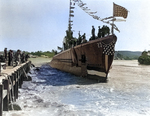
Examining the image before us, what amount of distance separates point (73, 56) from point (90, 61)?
382cm

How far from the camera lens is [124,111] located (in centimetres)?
935

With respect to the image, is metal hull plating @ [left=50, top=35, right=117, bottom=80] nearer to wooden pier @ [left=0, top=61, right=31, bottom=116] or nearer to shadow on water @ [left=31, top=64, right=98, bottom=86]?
shadow on water @ [left=31, top=64, right=98, bottom=86]

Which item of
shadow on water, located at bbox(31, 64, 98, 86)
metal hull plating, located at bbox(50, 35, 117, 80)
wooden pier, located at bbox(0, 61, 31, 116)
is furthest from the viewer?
metal hull plating, located at bbox(50, 35, 117, 80)

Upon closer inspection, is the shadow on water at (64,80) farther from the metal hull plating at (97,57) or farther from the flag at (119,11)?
the flag at (119,11)

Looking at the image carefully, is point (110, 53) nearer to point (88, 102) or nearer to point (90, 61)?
point (90, 61)

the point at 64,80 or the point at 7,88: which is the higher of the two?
the point at 7,88

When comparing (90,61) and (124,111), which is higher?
(90,61)

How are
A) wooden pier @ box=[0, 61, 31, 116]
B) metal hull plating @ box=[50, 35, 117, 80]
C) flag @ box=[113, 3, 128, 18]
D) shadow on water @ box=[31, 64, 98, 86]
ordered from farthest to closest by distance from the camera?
flag @ box=[113, 3, 128, 18], metal hull plating @ box=[50, 35, 117, 80], shadow on water @ box=[31, 64, 98, 86], wooden pier @ box=[0, 61, 31, 116]

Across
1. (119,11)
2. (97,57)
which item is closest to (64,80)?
(97,57)

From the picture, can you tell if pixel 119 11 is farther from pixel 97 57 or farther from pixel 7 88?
pixel 7 88

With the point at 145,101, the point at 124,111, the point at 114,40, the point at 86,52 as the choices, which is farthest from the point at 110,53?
the point at 124,111

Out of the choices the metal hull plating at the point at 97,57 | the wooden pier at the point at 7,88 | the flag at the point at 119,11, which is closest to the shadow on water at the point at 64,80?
the metal hull plating at the point at 97,57

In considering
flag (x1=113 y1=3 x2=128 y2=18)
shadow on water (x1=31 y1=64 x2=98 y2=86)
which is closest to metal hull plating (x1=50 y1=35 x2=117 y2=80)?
shadow on water (x1=31 y1=64 x2=98 y2=86)

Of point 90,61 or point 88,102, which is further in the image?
point 90,61
